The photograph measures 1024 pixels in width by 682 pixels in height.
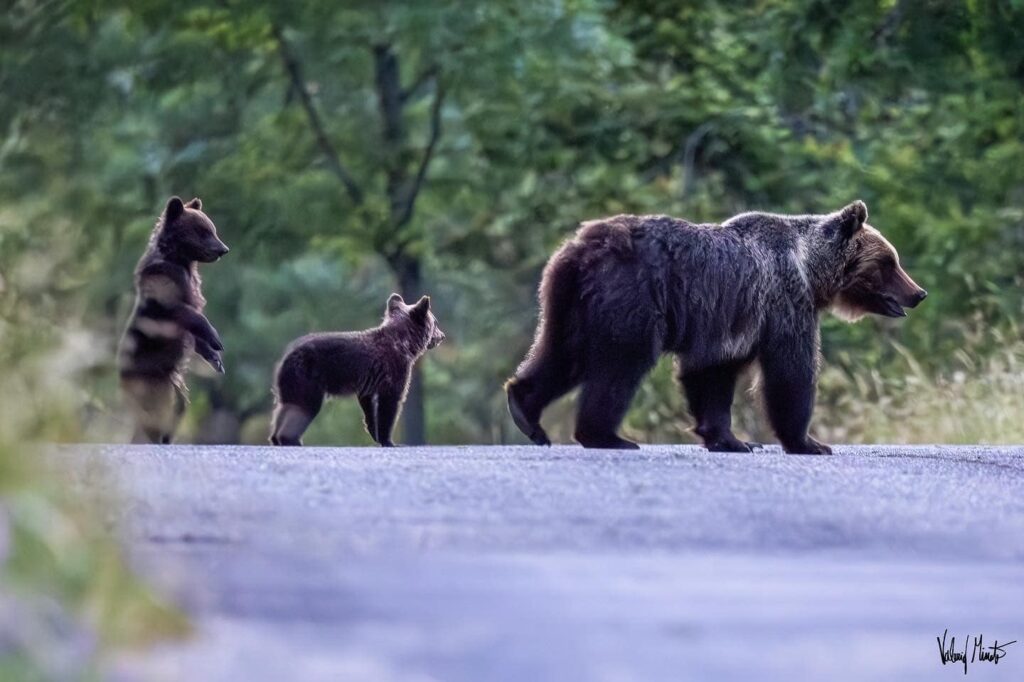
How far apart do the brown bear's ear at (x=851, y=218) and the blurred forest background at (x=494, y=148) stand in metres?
6.97

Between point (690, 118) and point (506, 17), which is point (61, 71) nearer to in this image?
point (506, 17)

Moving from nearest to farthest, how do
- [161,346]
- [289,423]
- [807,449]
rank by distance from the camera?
1. [807,449]
2. [161,346]
3. [289,423]

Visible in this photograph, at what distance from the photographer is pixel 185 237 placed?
37.9 feet

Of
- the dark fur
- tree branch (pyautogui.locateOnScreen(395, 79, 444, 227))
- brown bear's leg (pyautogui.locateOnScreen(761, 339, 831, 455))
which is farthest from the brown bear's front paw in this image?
tree branch (pyautogui.locateOnScreen(395, 79, 444, 227))

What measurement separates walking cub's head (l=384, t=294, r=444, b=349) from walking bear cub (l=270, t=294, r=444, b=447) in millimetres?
193

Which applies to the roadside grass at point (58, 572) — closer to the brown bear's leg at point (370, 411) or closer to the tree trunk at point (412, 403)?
the brown bear's leg at point (370, 411)

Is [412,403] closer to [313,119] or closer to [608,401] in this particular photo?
[313,119]

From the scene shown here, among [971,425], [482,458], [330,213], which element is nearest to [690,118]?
[330,213]

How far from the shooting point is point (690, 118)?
21.7 m

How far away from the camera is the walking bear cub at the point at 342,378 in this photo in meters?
11.4

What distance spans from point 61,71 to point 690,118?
25.1 ft

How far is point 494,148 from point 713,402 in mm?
12084

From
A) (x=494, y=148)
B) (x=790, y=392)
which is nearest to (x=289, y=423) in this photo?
(x=790, y=392)

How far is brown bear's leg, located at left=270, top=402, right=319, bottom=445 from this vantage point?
11320 millimetres
